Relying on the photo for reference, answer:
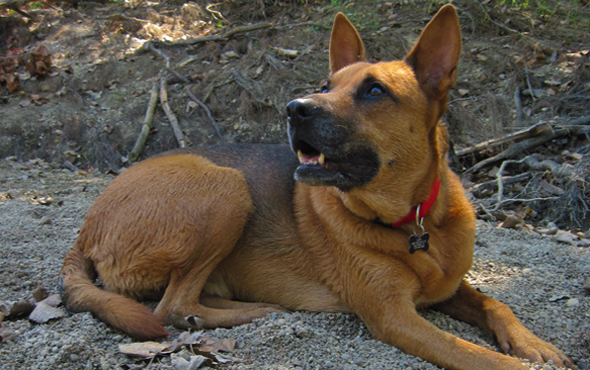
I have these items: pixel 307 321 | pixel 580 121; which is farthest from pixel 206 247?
pixel 580 121

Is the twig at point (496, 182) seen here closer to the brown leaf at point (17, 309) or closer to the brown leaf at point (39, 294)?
the brown leaf at point (39, 294)

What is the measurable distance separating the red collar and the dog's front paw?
2.82 feet

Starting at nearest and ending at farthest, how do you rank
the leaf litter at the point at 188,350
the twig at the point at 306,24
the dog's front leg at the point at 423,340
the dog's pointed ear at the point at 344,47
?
1. the leaf litter at the point at 188,350
2. the dog's front leg at the point at 423,340
3. the dog's pointed ear at the point at 344,47
4. the twig at the point at 306,24

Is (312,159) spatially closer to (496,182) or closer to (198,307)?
(198,307)

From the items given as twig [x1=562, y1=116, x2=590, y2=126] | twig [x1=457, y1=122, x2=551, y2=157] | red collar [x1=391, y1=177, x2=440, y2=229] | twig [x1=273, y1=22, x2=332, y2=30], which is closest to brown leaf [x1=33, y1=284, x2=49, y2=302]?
red collar [x1=391, y1=177, x2=440, y2=229]

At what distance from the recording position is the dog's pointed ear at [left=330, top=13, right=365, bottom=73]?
11.5 ft

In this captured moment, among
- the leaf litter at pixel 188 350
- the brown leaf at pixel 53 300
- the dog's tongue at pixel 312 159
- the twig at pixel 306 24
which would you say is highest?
the twig at pixel 306 24

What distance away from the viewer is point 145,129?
733 cm

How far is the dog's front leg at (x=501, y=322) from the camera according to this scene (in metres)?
2.70

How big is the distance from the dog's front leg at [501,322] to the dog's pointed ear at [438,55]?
1364 mm

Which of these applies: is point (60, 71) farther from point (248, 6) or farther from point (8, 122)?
point (248, 6)

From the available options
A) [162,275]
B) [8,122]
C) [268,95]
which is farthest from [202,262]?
[8,122]

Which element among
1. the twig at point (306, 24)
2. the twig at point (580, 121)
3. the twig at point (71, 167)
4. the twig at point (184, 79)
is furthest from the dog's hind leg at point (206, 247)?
the twig at point (306, 24)

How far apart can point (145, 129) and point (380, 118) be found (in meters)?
5.29
